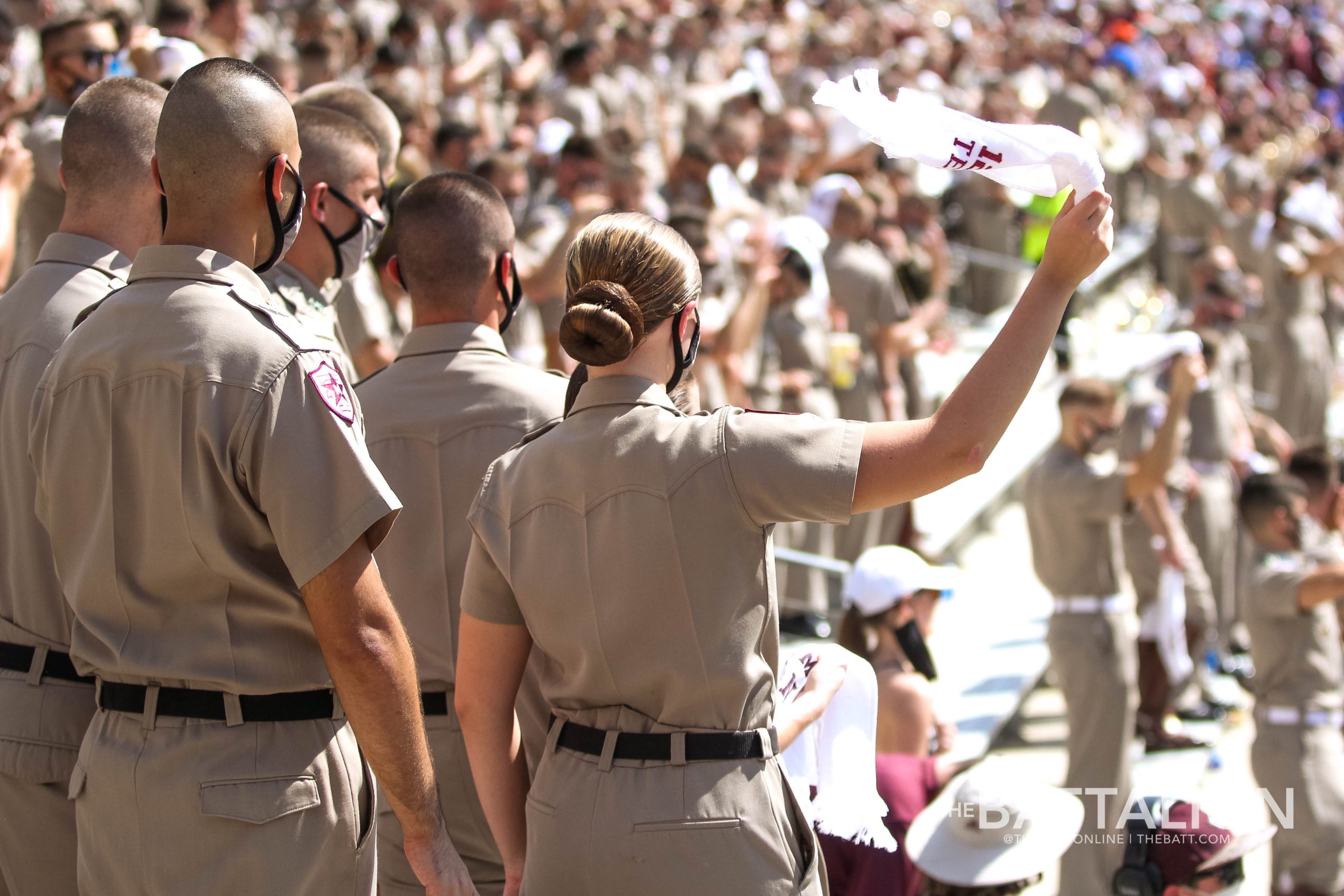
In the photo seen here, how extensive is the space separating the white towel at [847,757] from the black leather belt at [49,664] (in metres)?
1.30

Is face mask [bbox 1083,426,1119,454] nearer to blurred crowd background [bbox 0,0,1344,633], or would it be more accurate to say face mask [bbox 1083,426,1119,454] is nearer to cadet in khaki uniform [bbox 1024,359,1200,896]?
cadet in khaki uniform [bbox 1024,359,1200,896]

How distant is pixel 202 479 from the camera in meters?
2.21

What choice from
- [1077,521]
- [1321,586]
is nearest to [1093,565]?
[1077,521]

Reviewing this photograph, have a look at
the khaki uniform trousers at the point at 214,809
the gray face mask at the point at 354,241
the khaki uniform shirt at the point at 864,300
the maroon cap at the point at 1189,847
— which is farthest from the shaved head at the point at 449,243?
the khaki uniform shirt at the point at 864,300

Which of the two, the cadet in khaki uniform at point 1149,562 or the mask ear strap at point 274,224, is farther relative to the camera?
the cadet in khaki uniform at point 1149,562

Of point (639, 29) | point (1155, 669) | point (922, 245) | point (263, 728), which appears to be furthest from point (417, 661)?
point (639, 29)

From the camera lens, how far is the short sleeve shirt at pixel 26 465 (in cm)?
267

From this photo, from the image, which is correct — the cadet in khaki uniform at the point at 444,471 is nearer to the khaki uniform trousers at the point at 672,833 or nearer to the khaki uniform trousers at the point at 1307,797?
the khaki uniform trousers at the point at 672,833

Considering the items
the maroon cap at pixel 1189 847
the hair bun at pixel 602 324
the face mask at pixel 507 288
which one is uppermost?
the hair bun at pixel 602 324

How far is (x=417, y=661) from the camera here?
119 inches

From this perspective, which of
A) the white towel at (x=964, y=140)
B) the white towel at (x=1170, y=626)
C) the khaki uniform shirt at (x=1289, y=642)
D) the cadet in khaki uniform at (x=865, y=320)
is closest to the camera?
the white towel at (x=964, y=140)

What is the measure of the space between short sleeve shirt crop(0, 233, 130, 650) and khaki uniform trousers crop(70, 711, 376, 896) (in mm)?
451

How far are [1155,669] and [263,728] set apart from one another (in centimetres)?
670

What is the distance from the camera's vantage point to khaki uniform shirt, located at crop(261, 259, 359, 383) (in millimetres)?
3305
